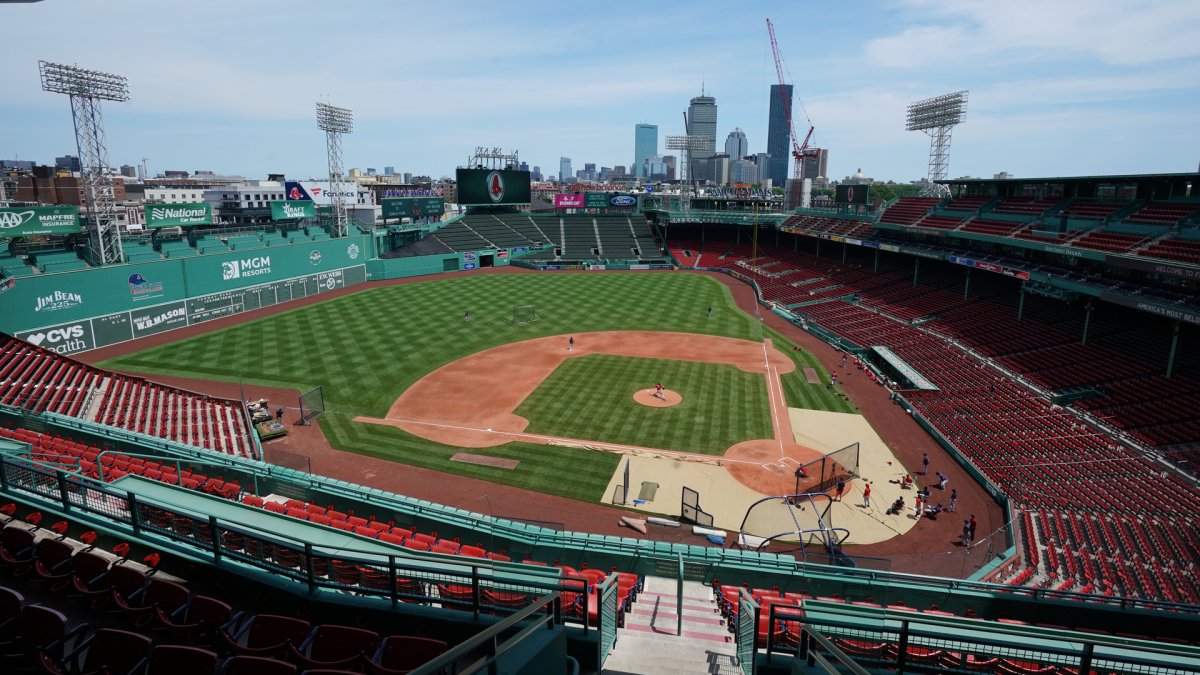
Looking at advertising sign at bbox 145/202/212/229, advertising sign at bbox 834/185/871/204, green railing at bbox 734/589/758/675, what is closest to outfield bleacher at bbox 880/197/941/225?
advertising sign at bbox 834/185/871/204

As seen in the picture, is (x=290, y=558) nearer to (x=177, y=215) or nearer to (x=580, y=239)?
(x=177, y=215)

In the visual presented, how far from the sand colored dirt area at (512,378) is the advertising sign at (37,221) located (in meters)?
29.5

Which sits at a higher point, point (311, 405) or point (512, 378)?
point (311, 405)

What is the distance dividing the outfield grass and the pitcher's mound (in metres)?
0.40

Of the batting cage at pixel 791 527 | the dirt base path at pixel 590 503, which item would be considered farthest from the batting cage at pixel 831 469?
the dirt base path at pixel 590 503

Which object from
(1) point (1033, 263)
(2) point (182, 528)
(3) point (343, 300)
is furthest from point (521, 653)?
(3) point (343, 300)

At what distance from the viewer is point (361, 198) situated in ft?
351

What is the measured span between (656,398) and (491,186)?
204 feet

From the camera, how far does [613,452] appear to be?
94.6ft

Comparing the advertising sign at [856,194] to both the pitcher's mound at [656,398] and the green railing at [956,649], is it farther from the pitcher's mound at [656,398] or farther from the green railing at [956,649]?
the green railing at [956,649]

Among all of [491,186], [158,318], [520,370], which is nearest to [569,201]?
[491,186]

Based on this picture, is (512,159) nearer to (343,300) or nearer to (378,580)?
(343,300)

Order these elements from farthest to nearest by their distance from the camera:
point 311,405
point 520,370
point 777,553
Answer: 1. point 520,370
2. point 311,405
3. point 777,553

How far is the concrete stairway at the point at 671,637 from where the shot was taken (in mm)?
8727
